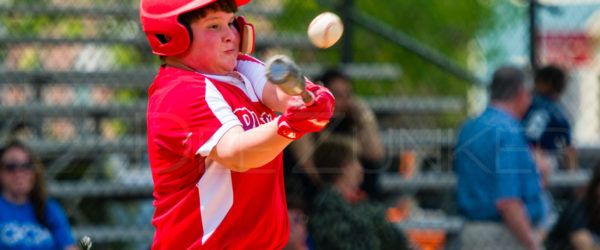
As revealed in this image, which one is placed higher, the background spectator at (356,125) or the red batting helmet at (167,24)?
the red batting helmet at (167,24)

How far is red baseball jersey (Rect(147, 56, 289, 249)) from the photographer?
6.34ft

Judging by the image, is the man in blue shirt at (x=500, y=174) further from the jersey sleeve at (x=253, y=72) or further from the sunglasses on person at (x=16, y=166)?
the jersey sleeve at (x=253, y=72)

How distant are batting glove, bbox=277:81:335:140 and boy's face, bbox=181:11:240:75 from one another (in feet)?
1.23

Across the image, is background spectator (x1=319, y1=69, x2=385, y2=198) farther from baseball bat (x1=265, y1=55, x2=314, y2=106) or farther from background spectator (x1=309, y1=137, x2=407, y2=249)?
baseball bat (x1=265, y1=55, x2=314, y2=106)

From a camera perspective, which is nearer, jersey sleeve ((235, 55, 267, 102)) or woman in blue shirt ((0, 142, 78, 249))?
jersey sleeve ((235, 55, 267, 102))

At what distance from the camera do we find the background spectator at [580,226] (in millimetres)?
3967

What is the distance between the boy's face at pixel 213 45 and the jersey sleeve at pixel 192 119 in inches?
2.8

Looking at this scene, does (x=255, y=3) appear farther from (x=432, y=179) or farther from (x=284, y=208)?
(x=284, y=208)

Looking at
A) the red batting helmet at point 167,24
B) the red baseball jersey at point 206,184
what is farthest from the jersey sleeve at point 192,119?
the red batting helmet at point 167,24

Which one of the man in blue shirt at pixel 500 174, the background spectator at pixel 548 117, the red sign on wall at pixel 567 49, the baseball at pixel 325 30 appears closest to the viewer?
the baseball at pixel 325 30

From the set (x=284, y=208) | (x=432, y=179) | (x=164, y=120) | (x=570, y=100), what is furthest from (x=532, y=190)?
(x=164, y=120)

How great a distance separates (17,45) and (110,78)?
0.88 m

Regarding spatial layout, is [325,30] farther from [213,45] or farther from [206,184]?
[206,184]

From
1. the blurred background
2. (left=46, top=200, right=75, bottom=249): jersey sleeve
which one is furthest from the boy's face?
the blurred background
